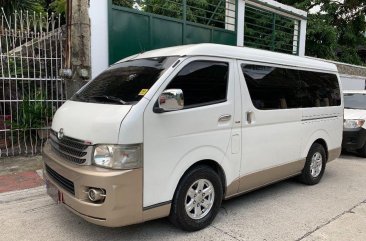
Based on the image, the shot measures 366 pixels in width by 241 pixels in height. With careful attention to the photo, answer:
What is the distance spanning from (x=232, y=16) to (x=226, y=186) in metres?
7.11

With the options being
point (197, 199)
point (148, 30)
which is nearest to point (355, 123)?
point (148, 30)

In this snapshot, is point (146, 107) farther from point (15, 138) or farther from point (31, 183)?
point (15, 138)

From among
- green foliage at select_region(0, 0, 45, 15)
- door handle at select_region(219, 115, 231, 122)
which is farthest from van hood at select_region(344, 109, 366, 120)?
green foliage at select_region(0, 0, 45, 15)

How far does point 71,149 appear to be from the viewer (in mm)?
3631

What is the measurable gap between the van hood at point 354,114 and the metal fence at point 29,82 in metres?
6.45

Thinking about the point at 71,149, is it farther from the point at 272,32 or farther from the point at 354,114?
the point at 272,32

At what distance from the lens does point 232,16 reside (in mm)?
10227

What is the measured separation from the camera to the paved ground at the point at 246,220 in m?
3.92

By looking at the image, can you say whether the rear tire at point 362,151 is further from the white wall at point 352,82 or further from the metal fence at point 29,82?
the white wall at point 352,82

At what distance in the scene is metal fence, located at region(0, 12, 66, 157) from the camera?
6671mm

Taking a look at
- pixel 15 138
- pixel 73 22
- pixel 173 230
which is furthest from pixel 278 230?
pixel 15 138

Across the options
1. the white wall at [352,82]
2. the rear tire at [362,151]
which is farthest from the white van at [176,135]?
the white wall at [352,82]

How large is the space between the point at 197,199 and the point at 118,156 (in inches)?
44.9

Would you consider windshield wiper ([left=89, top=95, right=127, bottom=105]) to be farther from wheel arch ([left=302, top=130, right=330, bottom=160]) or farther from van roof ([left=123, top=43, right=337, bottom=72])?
wheel arch ([left=302, top=130, right=330, bottom=160])
